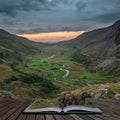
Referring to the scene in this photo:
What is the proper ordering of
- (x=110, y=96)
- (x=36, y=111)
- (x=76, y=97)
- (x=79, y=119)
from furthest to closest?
(x=76, y=97) < (x=110, y=96) < (x=36, y=111) < (x=79, y=119)

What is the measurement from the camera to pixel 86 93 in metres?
72.6

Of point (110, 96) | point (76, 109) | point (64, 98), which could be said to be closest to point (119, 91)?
point (110, 96)

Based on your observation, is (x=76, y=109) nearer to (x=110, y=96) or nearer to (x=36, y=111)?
(x=36, y=111)

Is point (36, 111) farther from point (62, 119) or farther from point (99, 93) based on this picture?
point (99, 93)

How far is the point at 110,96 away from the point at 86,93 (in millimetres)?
7512

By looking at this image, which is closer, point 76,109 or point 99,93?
point 76,109

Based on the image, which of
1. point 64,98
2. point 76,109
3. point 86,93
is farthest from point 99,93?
point 76,109

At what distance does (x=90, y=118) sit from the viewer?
18094 mm

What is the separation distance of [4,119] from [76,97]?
54.2m

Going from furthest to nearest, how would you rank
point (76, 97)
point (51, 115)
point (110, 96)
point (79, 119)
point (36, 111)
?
point (76, 97)
point (110, 96)
point (36, 111)
point (51, 115)
point (79, 119)

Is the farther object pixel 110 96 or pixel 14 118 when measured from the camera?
pixel 110 96

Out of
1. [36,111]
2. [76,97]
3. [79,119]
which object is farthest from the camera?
[76,97]

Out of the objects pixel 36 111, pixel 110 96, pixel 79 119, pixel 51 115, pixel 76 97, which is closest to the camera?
pixel 79 119

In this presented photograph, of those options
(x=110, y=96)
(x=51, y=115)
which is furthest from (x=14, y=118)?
(x=110, y=96)
